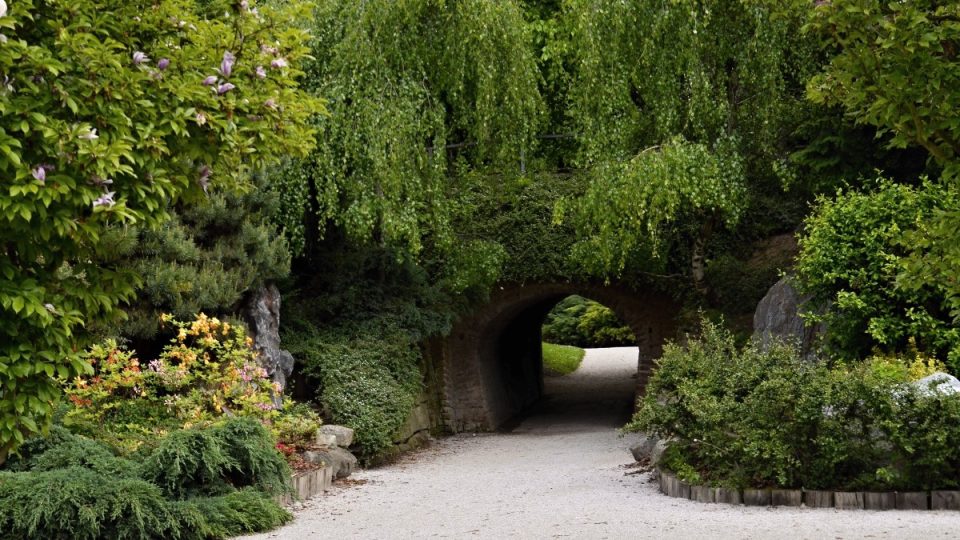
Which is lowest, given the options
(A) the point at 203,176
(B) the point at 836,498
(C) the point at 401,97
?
(B) the point at 836,498

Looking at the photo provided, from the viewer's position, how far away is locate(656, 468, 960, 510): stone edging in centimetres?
780

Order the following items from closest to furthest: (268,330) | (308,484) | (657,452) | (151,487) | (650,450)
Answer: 1. (151,487)
2. (308,484)
3. (657,452)
4. (650,450)
5. (268,330)

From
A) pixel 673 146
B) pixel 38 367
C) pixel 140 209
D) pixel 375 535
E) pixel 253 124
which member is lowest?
pixel 375 535

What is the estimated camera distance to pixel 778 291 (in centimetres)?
1308

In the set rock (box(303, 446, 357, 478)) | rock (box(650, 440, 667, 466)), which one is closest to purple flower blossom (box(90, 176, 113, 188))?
rock (box(303, 446, 357, 478))

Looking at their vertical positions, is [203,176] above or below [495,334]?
above

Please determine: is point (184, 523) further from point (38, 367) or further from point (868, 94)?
point (868, 94)

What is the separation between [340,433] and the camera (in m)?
11.7

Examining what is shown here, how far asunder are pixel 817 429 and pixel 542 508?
223cm

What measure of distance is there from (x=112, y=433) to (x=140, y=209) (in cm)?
484

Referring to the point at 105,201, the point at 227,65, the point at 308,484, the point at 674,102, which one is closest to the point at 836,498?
the point at 308,484

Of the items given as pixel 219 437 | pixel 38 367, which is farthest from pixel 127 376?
pixel 38 367

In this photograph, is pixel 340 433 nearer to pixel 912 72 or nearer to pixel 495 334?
pixel 495 334

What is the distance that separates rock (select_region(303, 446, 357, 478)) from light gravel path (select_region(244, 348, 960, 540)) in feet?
0.47
